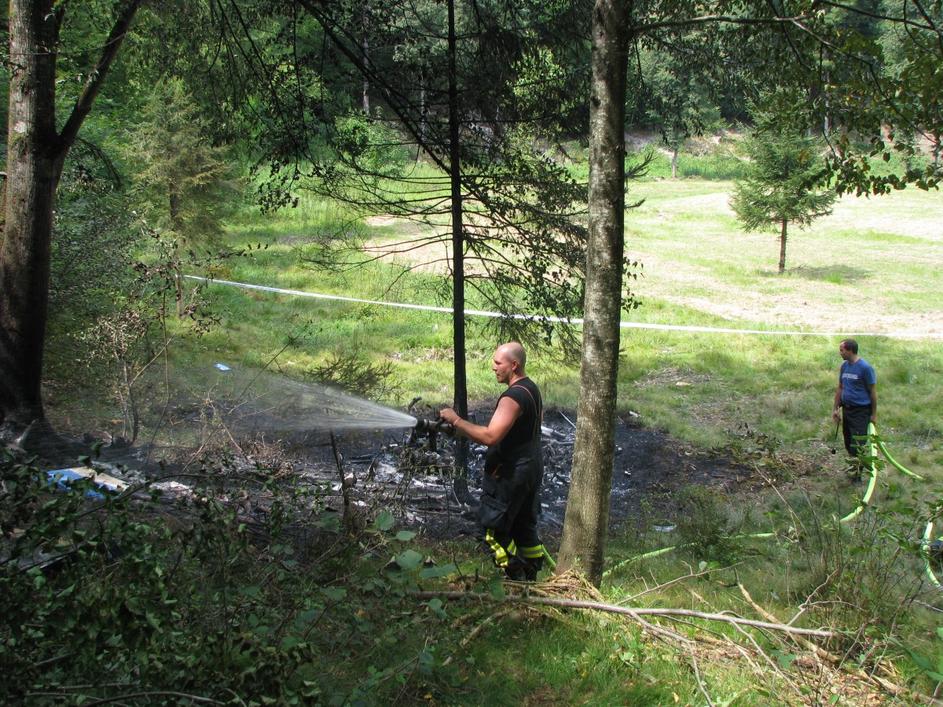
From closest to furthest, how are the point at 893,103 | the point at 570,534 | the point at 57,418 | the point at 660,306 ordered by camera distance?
1. the point at 893,103
2. the point at 570,534
3. the point at 57,418
4. the point at 660,306

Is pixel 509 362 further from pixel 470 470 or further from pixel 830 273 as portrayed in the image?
pixel 830 273

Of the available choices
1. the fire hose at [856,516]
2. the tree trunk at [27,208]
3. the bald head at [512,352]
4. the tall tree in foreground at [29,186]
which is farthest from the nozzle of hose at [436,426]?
the tree trunk at [27,208]

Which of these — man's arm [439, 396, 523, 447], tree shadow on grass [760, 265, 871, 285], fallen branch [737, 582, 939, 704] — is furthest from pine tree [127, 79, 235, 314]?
tree shadow on grass [760, 265, 871, 285]

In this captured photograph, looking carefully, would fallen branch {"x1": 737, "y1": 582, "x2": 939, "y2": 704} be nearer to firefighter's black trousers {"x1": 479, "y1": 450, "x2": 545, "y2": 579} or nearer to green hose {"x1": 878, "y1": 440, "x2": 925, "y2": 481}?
green hose {"x1": 878, "y1": 440, "x2": 925, "y2": 481}

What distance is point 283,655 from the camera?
2.53 metres

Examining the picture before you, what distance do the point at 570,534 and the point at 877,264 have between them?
2293 centimetres

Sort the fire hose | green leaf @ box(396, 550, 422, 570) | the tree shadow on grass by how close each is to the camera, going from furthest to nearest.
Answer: the tree shadow on grass → the fire hose → green leaf @ box(396, 550, 422, 570)

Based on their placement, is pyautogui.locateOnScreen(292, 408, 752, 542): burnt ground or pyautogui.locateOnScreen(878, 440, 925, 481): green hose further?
pyautogui.locateOnScreen(292, 408, 752, 542): burnt ground

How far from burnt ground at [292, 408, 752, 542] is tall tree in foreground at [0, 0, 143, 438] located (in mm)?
2836

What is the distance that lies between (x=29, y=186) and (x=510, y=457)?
5.01 metres

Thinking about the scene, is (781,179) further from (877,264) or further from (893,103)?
(893,103)

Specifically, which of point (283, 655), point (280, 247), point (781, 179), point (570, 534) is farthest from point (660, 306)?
point (283, 655)

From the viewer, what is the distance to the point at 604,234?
4578mm

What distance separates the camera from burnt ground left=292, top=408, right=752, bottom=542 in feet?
25.4
